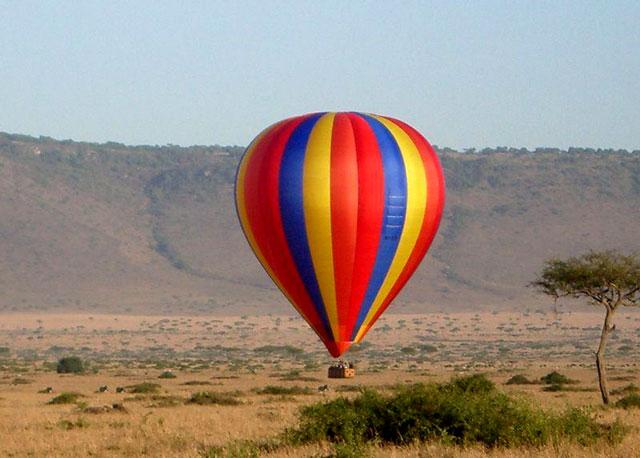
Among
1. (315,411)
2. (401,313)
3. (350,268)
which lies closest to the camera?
(315,411)

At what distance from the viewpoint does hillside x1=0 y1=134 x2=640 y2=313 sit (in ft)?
481

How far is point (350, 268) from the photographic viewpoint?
106 feet

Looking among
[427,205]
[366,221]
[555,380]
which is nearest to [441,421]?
[366,221]

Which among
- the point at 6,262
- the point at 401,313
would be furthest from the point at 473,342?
the point at 6,262

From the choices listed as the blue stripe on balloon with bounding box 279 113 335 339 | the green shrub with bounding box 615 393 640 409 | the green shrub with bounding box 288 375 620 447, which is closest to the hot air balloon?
the blue stripe on balloon with bounding box 279 113 335 339

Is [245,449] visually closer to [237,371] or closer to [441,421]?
[441,421]

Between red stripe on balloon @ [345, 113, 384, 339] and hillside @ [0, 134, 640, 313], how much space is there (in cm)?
11048

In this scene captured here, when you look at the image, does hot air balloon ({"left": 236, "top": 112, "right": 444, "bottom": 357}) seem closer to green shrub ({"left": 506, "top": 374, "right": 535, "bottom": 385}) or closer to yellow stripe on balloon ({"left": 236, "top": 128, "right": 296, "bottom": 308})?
yellow stripe on balloon ({"left": 236, "top": 128, "right": 296, "bottom": 308})

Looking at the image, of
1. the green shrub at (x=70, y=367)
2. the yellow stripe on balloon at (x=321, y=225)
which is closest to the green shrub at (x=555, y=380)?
the yellow stripe on balloon at (x=321, y=225)

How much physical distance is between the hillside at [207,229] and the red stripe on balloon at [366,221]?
11048 centimetres

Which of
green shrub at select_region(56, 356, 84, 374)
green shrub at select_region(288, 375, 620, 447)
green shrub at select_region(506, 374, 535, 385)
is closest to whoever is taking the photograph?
green shrub at select_region(288, 375, 620, 447)

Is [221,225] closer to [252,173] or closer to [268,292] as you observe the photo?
[268,292]

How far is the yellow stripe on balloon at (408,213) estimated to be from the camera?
32.6 meters

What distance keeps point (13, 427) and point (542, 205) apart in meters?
143
